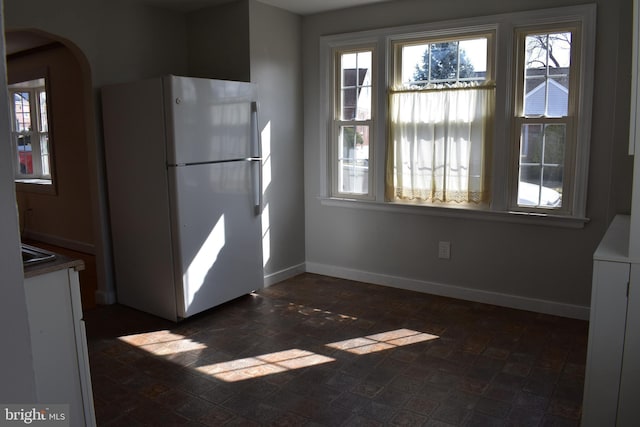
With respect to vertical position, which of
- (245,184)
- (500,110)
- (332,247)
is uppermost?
(500,110)

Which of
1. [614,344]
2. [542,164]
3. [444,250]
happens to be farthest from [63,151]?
[614,344]

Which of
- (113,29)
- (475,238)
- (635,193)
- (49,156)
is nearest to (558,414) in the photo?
(635,193)

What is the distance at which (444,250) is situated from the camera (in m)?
4.19

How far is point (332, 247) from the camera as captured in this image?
4.79 meters

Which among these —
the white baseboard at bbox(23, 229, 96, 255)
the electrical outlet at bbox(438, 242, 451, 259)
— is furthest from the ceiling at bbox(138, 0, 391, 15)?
the white baseboard at bbox(23, 229, 96, 255)

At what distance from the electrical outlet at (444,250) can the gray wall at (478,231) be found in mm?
40

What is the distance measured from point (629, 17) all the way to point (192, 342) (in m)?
3.46

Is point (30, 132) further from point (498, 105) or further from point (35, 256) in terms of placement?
point (498, 105)

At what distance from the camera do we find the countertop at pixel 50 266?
189cm

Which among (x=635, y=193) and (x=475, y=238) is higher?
(x=635, y=193)

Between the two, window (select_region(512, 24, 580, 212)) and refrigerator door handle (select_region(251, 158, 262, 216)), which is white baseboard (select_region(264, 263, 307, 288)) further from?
window (select_region(512, 24, 580, 212))

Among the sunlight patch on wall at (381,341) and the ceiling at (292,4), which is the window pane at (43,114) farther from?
the sunlight patch on wall at (381,341)

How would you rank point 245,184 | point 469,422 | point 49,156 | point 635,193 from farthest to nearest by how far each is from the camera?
point 49,156 < point 245,184 < point 469,422 < point 635,193

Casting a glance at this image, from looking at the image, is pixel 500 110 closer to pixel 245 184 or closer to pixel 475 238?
pixel 475 238
